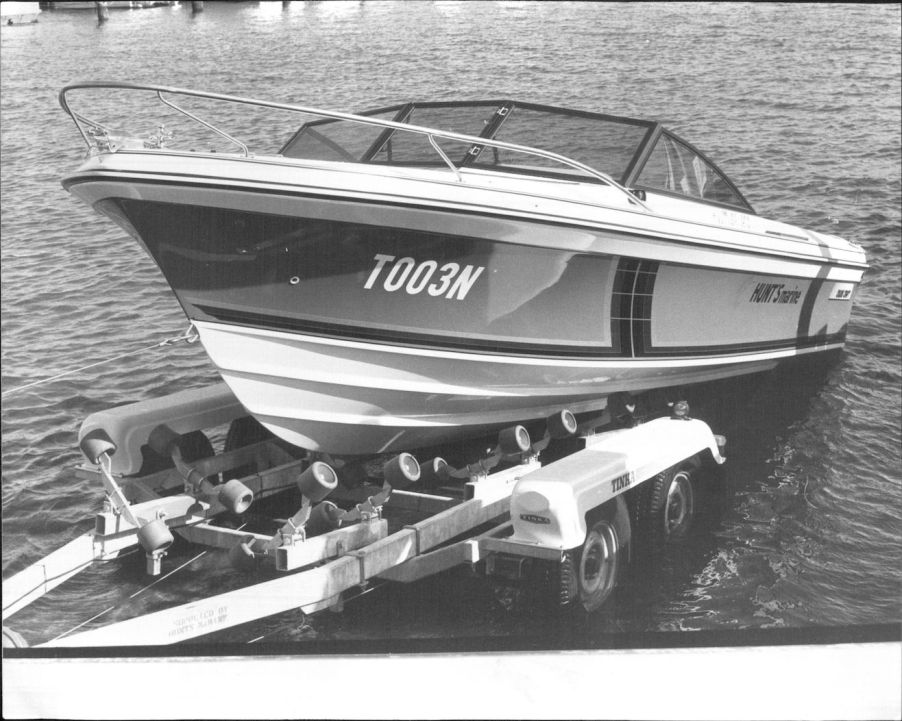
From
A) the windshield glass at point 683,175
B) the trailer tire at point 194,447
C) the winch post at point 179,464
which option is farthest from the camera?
the windshield glass at point 683,175

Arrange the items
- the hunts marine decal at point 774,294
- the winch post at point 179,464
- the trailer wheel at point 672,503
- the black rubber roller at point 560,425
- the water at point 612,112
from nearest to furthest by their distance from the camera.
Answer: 1. the winch post at point 179,464
2. the water at point 612,112
3. the trailer wheel at point 672,503
4. the black rubber roller at point 560,425
5. the hunts marine decal at point 774,294

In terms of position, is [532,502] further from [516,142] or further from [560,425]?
[516,142]

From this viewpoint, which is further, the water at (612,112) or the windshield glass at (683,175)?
the windshield glass at (683,175)

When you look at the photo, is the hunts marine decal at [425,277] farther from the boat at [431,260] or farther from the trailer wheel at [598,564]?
the trailer wheel at [598,564]

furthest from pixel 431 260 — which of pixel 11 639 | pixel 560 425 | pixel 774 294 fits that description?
pixel 774 294

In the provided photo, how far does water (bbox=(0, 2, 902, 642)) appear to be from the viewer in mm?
4961

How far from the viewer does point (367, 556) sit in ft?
13.9

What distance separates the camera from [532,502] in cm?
417

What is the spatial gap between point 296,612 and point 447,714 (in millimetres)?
1952

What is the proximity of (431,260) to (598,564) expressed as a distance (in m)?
Result: 1.65

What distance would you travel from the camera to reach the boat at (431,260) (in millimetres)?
4438

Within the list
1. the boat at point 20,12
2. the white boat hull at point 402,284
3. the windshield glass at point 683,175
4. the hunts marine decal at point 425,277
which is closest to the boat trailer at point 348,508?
the white boat hull at point 402,284

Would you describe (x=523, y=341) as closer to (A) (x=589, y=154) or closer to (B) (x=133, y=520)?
(A) (x=589, y=154)

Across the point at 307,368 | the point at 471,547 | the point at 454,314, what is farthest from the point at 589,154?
the point at 471,547
